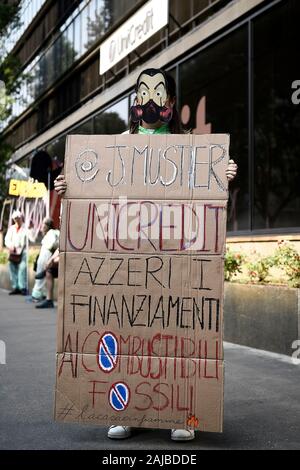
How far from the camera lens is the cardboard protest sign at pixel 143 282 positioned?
375cm

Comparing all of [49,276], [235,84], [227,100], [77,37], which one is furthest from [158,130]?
[77,37]

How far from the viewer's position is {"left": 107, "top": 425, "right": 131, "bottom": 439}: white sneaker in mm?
3916

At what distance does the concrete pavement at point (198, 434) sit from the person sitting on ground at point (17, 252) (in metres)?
7.73

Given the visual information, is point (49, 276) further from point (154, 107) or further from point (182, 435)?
point (182, 435)

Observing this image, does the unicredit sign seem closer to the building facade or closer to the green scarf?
the building facade

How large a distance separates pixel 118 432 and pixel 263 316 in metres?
3.78

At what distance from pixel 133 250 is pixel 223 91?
28.0 ft

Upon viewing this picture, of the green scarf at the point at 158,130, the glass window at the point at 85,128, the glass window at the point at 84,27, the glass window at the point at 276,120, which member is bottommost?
the green scarf at the point at 158,130

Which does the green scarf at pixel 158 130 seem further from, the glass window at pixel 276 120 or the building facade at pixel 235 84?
the glass window at pixel 276 120

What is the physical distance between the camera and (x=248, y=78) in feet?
36.6

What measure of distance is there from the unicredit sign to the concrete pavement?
347 inches

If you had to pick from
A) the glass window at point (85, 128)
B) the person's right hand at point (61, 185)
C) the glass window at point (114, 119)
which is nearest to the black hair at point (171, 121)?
the person's right hand at point (61, 185)

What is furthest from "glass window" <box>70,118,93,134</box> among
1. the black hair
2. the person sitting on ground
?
the black hair

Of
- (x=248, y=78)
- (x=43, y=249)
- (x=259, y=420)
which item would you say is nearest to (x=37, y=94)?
(x=43, y=249)
